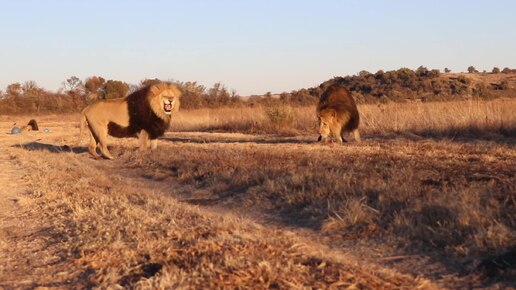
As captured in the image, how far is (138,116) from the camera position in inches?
592

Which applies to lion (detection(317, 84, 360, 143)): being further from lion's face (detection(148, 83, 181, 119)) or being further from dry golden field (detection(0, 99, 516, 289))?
lion's face (detection(148, 83, 181, 119))

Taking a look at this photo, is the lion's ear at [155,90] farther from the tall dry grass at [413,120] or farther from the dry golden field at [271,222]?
the tall dry grass at [413,120]

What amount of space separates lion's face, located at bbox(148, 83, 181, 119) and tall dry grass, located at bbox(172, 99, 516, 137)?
23.2ft

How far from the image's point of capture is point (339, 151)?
A: 1214cm

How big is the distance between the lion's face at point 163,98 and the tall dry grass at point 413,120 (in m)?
7.07

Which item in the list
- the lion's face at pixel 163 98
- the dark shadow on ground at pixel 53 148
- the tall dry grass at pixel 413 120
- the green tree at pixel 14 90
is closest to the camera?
the lion's face at pixel 163 98

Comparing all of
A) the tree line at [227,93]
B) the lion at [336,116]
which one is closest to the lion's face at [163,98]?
the lion at [336,116]

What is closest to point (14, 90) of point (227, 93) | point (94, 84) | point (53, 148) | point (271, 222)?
point (94, 84)

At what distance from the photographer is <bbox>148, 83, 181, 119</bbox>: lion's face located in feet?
49.0

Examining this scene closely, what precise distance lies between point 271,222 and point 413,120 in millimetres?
13857

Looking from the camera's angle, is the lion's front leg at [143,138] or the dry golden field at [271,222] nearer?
the dry golden field at [271,222]

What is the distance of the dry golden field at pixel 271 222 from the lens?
458 centimetres

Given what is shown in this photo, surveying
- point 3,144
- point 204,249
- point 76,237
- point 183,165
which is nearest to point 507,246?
point 204,249

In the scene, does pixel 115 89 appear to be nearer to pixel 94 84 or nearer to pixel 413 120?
pixel 94 84
